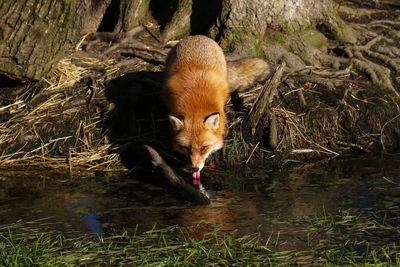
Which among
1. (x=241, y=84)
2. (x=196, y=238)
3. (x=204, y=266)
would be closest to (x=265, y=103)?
(x=241, y=84)

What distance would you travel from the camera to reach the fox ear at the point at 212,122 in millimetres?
7381

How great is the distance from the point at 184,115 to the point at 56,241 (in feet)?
7.83

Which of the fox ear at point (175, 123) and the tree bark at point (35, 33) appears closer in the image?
the fox ear at point (175, 123)

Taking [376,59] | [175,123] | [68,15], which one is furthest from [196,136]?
[376,59]

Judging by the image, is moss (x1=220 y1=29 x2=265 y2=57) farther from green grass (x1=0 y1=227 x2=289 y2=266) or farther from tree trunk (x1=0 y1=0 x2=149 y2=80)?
green grass (x1=0 y1=227 x2=289 y2=266)

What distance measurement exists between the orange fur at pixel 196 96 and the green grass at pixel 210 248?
1666 mm

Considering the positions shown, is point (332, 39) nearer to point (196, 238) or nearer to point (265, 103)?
point (265, 103)

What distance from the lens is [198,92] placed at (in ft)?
25.9

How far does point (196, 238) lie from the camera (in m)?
5.73

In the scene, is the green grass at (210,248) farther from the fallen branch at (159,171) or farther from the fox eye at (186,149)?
the fox eye at (186,149)

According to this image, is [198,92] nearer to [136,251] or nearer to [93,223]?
[93,223]

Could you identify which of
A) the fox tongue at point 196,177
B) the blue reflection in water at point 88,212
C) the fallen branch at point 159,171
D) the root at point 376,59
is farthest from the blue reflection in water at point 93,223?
the root at point 376,59

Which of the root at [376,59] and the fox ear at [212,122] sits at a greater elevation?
the root at [376,59]

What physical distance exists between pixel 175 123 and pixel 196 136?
0.84 feet
